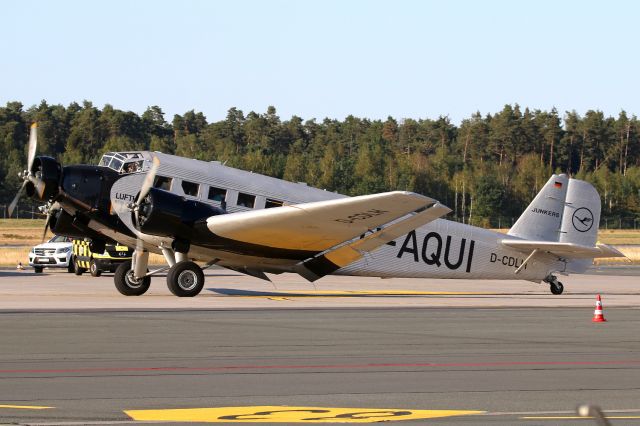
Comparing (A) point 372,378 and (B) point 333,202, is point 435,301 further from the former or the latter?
(A) point 372,378

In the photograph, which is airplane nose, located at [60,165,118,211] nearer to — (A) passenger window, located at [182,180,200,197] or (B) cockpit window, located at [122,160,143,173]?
(B) cockpit window, located at [122,160,143,173]

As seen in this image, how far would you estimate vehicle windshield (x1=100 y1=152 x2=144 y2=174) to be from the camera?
24.7 metres

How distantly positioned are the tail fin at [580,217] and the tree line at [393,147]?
77661 mm

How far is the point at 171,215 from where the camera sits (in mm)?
23938

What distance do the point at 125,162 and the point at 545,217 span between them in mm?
11887

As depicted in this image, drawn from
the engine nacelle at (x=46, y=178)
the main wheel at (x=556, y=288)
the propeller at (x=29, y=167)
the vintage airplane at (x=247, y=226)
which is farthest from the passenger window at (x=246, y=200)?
the main wheel at (x=556, y=288)

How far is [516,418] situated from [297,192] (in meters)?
17.0

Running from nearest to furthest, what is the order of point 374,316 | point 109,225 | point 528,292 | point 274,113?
1. point 374,316
2. point 109,225
3. point 528,292
4. point 274,113

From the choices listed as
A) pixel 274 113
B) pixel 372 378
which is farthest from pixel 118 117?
pixel 372 378

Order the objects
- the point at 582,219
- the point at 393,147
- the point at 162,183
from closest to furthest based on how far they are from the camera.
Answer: the point at 162,183
the point at 582,219
the point at 393,147

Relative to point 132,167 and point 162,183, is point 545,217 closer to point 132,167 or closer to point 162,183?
point 162,183

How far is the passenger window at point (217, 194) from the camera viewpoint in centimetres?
2514

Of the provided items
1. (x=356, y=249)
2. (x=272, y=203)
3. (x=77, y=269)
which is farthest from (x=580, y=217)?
(x=77, y=269)

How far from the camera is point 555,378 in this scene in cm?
1197
